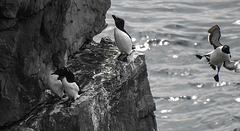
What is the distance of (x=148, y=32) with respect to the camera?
1916 centimetres

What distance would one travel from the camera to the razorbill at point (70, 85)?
A: 898 cm

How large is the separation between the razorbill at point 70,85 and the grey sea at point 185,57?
5954 millimetres

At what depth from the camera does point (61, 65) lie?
9695 mm

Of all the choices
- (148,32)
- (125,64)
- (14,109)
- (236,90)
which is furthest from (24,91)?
(148,32)

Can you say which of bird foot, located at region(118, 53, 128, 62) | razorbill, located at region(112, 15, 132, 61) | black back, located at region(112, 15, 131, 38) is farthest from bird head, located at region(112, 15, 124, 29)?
bird foot, located at region(118, 53, 128, 62)

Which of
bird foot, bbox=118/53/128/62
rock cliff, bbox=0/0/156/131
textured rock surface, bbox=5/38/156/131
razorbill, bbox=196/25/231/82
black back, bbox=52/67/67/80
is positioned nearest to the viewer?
rock cliff, bbox=0/0/156/131

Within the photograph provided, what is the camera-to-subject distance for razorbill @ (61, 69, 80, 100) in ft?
29.5

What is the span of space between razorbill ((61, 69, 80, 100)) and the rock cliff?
0.13 metres

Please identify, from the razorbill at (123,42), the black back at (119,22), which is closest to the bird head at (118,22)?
the black back at (119,22)

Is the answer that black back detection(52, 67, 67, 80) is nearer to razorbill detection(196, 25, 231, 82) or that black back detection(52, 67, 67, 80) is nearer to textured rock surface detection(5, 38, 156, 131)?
textured rock surface detection(5, 38, 156, 131)

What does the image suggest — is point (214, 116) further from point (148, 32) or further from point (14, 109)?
point (14, 109)

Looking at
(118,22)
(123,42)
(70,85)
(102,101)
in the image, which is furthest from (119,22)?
(70,85)

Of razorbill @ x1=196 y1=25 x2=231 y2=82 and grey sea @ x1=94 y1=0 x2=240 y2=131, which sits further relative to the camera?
grey sea @ x1=94 y1=0 x2=240 y2=131

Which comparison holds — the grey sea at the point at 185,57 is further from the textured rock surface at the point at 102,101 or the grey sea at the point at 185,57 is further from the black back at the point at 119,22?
the black back at the point at 119,22
